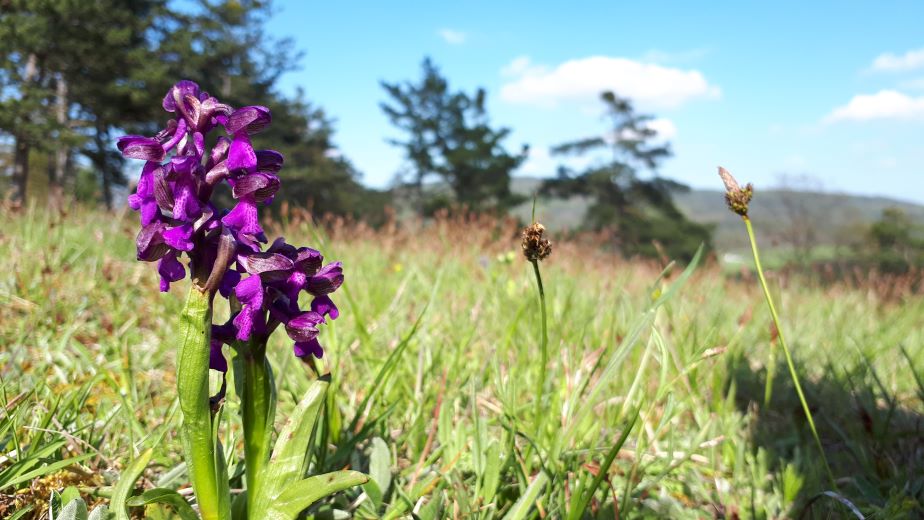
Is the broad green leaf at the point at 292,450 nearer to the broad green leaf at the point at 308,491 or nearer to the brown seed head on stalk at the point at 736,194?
the broad green leaf at the point at 308,491

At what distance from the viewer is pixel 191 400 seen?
37.4 inches

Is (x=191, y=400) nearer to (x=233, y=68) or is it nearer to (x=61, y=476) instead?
(x=61, y=476)

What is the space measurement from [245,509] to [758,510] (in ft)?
4.50

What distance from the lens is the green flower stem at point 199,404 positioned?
0.92 metres

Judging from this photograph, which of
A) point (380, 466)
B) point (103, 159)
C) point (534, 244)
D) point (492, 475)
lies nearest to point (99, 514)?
→ point (380, 466)

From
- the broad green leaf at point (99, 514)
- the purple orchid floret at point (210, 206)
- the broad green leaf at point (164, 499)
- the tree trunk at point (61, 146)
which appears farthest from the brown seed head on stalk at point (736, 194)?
the tree trunk at point (61, 146)

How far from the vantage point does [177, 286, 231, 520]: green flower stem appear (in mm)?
917

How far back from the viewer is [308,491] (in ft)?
3.32

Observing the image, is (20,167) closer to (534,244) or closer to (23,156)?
(23,156)

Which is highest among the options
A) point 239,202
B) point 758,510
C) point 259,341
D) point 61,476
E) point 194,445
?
point 239,202

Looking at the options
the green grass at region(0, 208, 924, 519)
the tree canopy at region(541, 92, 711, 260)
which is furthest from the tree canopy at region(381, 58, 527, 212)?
the green grass at region(0, 208, 924, 519)

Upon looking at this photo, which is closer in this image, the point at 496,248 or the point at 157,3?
the point at 496,248

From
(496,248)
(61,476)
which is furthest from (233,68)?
(61,476)

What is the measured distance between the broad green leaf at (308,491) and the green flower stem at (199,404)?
0.11m
